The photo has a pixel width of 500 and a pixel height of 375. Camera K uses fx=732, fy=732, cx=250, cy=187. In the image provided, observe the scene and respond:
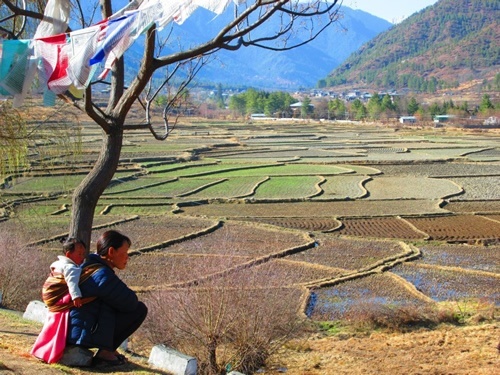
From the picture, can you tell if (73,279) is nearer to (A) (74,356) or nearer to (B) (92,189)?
(A) (74,356)

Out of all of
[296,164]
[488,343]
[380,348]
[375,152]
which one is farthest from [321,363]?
[375,152]

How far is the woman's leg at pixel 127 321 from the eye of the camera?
5609mm

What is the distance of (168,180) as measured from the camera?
2997cm

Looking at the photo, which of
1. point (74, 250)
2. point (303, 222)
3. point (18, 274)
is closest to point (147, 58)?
point (74, 250)

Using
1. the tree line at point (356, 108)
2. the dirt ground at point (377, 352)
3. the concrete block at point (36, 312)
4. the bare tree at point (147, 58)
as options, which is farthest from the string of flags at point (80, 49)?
the tree line at point (356, 108)

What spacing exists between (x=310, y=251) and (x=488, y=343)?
332 inches

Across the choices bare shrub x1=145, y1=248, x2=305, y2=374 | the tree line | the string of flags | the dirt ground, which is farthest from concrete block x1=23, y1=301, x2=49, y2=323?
the tree line

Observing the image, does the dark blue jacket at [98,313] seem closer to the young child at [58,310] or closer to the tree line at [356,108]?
the young child at [58,310]

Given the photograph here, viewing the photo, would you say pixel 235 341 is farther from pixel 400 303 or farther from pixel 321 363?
pixel 400 303

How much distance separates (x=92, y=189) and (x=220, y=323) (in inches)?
78.3

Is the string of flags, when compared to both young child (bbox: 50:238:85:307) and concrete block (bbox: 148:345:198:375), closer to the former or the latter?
young child (bbox: 50:238:85:307)

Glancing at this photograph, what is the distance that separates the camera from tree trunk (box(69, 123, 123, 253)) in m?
7.64

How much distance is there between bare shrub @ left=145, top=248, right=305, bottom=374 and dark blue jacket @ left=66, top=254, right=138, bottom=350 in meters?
1.64

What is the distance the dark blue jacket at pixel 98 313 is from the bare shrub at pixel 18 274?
3.97 metres
